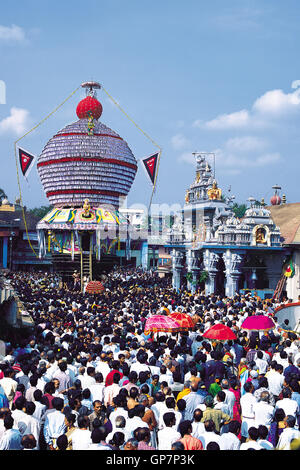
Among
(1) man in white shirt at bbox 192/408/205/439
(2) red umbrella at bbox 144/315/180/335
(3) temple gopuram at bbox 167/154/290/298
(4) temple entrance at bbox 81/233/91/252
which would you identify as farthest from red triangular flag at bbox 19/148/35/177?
(1) man in white shirt at bbox 192/408/205/439

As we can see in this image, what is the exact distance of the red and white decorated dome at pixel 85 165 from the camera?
124ft

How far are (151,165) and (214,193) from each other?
639 cm

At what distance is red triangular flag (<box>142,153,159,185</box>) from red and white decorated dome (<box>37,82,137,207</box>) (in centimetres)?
246

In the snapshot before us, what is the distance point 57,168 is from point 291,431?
112 ft

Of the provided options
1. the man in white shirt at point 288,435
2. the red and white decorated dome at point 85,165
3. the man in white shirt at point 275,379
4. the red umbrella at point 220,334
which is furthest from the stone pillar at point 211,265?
the man in white shirt at point 288,435

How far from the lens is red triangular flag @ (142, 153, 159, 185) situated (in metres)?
37.1

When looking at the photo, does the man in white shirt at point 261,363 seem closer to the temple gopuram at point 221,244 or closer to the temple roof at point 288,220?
the temple gopuram at point 221,244

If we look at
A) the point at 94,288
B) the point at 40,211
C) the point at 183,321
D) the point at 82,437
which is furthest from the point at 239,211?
the point at 82,437

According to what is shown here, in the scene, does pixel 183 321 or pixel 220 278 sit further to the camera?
pixel 220 278

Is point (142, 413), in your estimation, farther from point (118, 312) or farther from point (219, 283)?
point (219, 283)

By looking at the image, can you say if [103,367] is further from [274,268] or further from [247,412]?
[274,268]

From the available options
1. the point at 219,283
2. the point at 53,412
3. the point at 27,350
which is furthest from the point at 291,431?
the point at 219,283

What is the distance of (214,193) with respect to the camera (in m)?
33.3

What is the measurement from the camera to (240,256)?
28.9 meters
